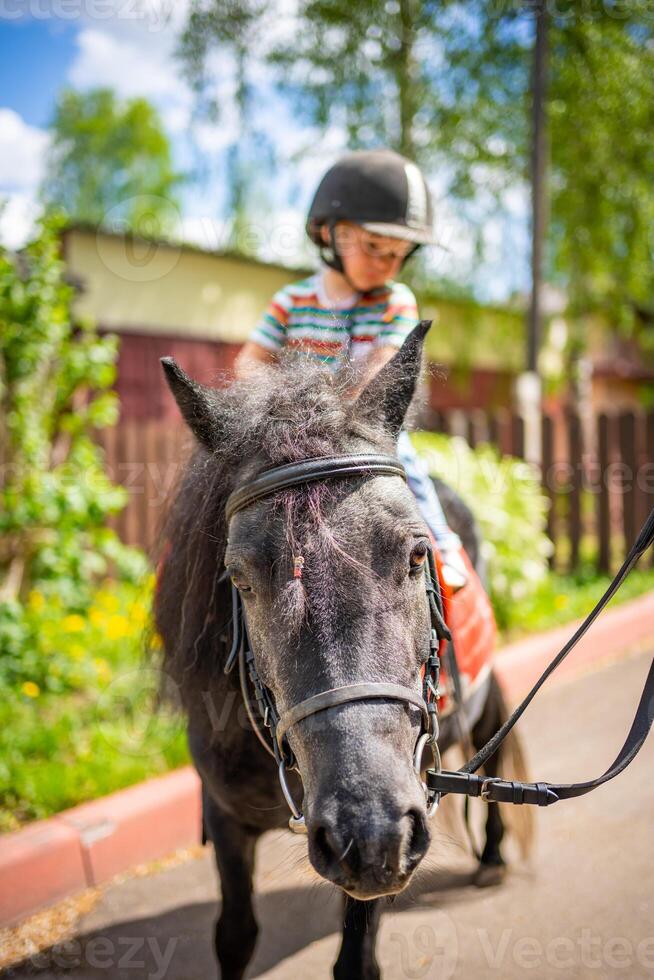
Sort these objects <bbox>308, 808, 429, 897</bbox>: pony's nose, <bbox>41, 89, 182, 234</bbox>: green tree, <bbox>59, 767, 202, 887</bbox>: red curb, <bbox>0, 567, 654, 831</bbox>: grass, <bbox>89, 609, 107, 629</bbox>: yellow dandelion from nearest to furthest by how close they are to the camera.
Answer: <bbox>308, 808, 429, 897</bbox>: pony's nose < <bbox>59, 767, 202, 887</bbox>: red curb < <bbox>0, 567, 654, 831</bbox>: grass < <bbox>89, 609, 107, 629</bbox>: yellow dandelion < <bbox>41, 89, 182, 234</bbox>: green tree

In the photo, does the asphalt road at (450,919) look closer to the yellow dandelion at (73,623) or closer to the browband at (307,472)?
the browband at (307,472)

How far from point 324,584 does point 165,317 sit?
10.6 m

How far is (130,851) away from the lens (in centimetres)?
323

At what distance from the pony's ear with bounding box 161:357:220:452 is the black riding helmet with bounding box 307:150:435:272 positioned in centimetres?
128

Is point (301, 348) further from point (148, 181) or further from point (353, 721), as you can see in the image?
point (148, 181)

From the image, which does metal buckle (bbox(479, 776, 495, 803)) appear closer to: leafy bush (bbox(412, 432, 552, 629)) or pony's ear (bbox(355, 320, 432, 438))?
pony's ear (bbox(355, 320, 432, 438))

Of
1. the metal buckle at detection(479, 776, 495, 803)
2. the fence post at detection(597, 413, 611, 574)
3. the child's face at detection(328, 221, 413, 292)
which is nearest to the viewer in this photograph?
the metal buckle at detection(479, 776, 495, 803)

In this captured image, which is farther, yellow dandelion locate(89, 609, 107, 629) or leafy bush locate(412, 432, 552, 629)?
leafy bush locate(412, 432, 552, 629)

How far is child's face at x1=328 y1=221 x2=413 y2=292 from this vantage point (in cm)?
273

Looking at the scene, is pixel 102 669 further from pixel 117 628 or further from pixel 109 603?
pixel 109 603

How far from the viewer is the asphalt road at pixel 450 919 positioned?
260 centimetres

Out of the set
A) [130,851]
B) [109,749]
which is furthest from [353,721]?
[109,749]

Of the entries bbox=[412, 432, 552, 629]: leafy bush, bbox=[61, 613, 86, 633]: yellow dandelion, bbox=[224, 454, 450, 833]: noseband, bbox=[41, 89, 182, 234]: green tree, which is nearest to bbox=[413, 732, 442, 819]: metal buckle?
bbox=[224, 454, 450, 833]: noseband

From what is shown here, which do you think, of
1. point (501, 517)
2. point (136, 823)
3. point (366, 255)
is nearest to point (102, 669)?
point (136, 823)
